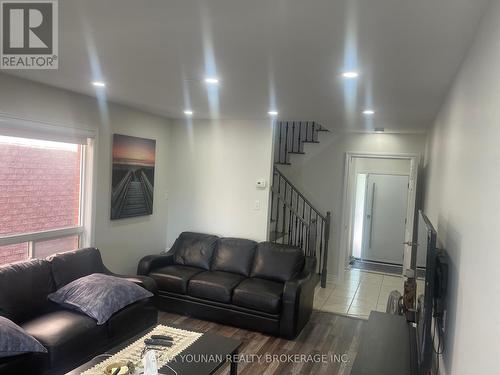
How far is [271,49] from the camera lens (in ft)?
6.82

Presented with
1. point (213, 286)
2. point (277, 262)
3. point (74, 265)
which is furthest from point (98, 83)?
point (277, 262)

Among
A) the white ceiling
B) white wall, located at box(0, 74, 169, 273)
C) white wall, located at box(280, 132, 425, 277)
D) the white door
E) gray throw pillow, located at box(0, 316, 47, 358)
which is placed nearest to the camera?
the white ceiling

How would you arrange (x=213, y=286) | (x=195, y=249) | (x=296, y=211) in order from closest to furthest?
(x=213, y=286), (x=195, y=249), (x=296, y=211)

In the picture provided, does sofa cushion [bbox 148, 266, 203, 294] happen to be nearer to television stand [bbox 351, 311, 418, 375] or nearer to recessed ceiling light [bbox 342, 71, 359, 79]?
television stand [bbox 351, 311, 418, 375]

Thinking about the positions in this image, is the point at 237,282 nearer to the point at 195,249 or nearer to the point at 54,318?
the point at 195,249

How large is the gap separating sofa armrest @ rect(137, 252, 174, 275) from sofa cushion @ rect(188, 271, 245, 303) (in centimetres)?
59

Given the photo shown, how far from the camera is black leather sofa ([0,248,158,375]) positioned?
253cm

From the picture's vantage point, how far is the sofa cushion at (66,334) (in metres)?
2.57

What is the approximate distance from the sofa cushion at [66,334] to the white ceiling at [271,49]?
1969 mm

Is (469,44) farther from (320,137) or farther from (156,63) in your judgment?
(320,137)

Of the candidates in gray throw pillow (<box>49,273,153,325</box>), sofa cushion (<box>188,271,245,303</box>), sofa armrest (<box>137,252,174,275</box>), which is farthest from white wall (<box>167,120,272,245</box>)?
gray throw pillow (<box>49,273,153,325</box>)

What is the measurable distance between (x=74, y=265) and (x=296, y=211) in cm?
361

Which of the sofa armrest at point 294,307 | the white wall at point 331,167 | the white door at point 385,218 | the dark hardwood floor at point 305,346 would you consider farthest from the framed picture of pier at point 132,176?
the white door at point 385,218

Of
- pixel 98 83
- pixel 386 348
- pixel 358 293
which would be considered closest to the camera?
pixel 386 348
